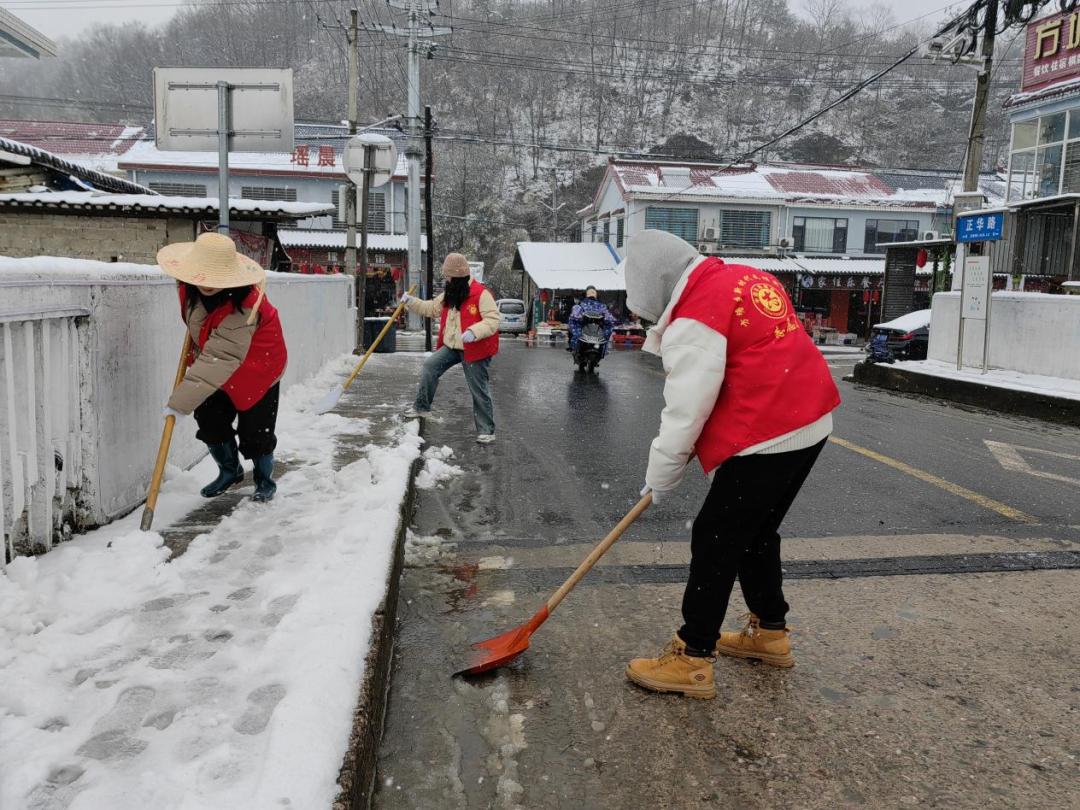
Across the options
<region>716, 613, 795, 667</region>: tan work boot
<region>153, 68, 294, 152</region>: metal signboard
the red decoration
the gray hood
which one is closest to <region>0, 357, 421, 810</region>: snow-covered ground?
<region>716, 613, 795, 667</region>: tan work boot

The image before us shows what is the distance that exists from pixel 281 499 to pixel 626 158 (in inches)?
1513

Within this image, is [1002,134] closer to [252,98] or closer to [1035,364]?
[1035,364]

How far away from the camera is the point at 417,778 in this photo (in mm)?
2391

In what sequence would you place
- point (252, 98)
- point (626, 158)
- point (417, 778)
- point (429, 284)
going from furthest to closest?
point (626, 158)
point (429, 284)
point (252, 98)
point (417, 778)

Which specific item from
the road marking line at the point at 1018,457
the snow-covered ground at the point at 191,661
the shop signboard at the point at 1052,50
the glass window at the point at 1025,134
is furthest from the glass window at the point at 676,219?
the snow-covered ground at the point at 191,661

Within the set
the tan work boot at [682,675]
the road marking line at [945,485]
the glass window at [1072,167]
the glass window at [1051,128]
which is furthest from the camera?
the glass window at [1051,128]

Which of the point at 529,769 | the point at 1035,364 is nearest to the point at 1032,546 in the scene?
the point at 529,769

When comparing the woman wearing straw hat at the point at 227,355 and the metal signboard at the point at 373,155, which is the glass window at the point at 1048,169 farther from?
Answer: the woman wearing straw hat at the point at 227,355

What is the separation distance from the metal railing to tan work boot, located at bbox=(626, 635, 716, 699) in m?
2.48

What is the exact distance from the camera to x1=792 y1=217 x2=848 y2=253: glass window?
36594mm

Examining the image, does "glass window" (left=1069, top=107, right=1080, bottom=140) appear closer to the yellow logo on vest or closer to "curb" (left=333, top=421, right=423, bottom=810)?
the yellow logo on vest

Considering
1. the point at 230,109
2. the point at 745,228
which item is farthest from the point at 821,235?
the point at 230,109

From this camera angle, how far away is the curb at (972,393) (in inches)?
383

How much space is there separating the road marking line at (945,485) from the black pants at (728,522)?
314 cm
